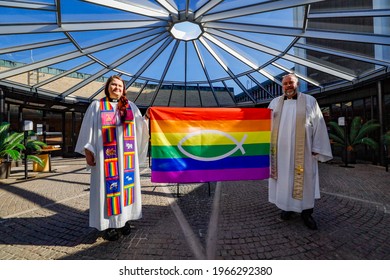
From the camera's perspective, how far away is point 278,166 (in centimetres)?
299

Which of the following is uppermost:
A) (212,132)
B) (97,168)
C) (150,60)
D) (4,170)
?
(150,60)

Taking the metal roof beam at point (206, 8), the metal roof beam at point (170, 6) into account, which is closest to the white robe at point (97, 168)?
the metal roof beam at point (170, 6)

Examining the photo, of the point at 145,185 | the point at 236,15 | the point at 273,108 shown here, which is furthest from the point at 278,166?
the point at 236,15

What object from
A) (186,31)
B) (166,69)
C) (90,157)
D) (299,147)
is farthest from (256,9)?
(166,69)

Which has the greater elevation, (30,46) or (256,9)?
(256,9)

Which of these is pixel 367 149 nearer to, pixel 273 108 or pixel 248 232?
pixel 273 108

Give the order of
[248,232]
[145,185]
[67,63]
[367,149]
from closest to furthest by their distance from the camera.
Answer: [248,232]
[145,185]
[67,63]
[367,149]

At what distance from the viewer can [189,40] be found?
813cm

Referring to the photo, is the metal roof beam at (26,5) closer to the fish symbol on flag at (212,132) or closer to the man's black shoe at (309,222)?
the fish symbol on flag at (212,132)

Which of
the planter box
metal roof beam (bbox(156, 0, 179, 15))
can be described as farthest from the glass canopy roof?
the planter box

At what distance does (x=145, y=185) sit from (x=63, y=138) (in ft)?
34.7

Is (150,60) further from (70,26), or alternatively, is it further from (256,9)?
(256,9)

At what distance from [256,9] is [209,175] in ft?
17.0
